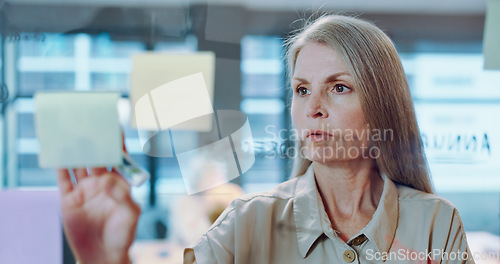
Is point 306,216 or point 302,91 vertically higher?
point 302,91

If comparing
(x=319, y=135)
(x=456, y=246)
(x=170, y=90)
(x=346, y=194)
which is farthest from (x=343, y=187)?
(x=170, y=90)

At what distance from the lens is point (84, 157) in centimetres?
98

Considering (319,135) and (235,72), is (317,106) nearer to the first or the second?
(319,135)

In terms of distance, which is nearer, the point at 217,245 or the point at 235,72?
the point at 217,245

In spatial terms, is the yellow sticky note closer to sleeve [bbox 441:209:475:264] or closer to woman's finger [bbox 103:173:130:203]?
woman's finger [bbox 103:173:130:203]

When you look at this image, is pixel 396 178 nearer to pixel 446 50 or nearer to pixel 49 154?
pixel 446 50

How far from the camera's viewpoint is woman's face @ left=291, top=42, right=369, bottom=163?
89cm

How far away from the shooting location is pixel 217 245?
895mm

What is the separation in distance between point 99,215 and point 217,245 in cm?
25

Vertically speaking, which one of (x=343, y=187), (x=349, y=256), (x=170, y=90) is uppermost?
(x=170, y=90)

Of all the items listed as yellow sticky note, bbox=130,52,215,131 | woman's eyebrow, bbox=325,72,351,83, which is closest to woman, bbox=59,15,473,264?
woman's eyebrow, bbox=325,72,351,83

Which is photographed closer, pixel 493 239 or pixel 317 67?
pixel 317 67

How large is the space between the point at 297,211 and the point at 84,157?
41 cm

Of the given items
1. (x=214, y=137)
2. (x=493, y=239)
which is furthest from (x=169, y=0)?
(x=493, y=239)
